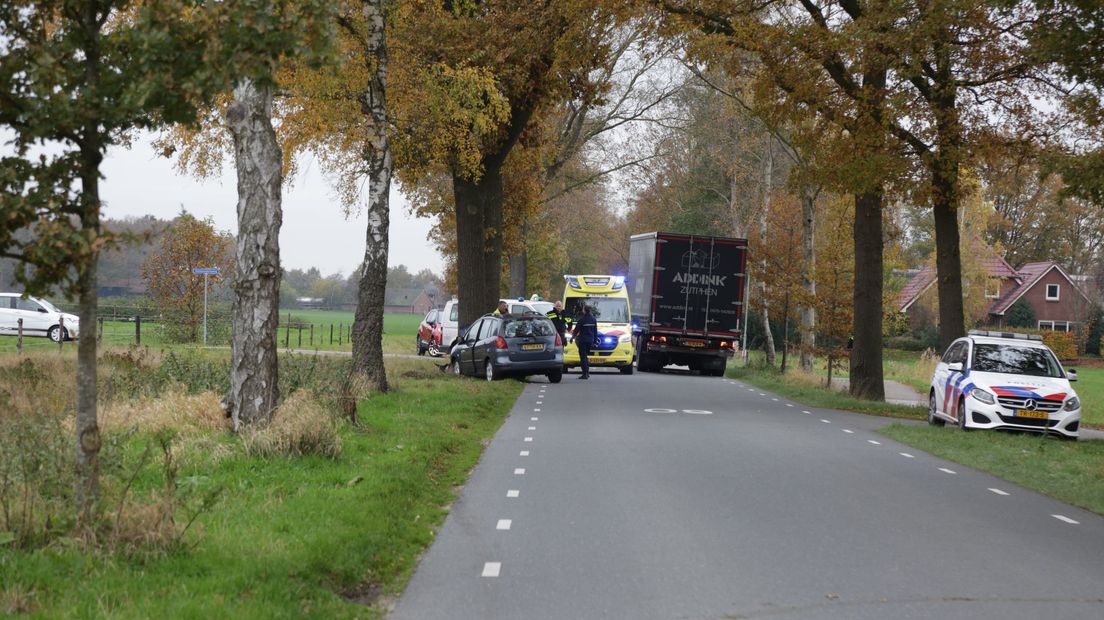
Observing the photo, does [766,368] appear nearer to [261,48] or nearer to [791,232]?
[791,232]

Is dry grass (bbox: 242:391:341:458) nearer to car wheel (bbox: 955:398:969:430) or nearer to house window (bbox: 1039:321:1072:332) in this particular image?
car wheel (bbox: 955:398:969:430)

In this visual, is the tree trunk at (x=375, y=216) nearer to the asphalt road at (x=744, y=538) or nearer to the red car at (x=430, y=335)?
the asphalt road at (x=744, y=538)

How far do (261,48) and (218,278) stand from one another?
140ft

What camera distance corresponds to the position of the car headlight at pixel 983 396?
18.7m

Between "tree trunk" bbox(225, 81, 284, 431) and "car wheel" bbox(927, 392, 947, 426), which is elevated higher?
"tree trunk" bbox(225, 81, 284, 431)

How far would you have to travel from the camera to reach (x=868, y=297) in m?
25.8

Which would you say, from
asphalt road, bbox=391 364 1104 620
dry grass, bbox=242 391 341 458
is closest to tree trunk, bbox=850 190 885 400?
asphalt road, bbox=391 364 1104 620

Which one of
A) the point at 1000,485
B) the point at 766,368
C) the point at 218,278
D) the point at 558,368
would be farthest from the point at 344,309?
the point at 1000,485

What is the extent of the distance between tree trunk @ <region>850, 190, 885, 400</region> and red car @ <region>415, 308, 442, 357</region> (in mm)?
20565

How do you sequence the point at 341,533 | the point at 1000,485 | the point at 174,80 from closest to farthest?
the point at 174,80
the point at 341,533
the point at 1000,485

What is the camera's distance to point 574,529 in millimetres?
9141

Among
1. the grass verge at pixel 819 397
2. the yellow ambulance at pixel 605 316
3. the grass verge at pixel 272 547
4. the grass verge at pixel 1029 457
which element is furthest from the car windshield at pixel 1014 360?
the yellow ambulance at pixel 605 316

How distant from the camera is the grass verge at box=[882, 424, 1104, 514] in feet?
41.7

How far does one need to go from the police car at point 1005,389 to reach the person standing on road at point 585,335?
11.3 metres
